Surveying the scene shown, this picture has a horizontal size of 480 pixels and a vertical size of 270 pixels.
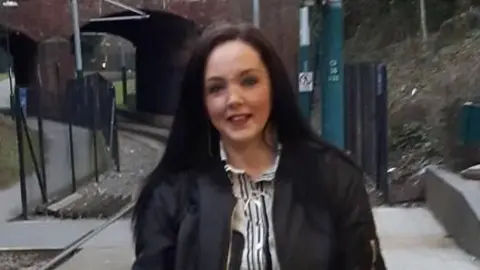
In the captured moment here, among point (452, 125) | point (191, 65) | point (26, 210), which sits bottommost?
Answer: point (26, 210)

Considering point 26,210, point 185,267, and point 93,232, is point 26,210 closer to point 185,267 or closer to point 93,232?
point 93,232

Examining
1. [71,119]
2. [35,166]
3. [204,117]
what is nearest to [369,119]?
[35,166]

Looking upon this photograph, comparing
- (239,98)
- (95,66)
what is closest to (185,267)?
(239,98)

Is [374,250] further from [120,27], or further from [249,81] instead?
[120,27]

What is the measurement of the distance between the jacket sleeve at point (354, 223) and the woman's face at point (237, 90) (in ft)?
0.75

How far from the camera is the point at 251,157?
2.45 metres

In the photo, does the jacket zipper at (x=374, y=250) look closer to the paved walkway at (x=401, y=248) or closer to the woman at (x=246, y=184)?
the woman at (x=246, y=184)

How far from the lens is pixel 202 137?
251cm

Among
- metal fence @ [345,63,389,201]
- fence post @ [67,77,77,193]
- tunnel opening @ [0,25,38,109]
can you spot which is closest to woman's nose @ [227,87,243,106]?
metal fence @ [345,63,389,201]

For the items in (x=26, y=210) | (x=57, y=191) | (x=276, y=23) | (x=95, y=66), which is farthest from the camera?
(x=95, y=66)

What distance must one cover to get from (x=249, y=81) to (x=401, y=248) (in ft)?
24.5

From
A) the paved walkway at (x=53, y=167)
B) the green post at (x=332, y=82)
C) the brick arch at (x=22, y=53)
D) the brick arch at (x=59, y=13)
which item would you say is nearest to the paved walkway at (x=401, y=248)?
the green post at (x=332, y=82)

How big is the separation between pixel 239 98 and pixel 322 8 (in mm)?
9302

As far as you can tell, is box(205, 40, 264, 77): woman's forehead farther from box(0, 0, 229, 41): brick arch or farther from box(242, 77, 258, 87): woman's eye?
box(0, 0, 229, 41): brick arch
